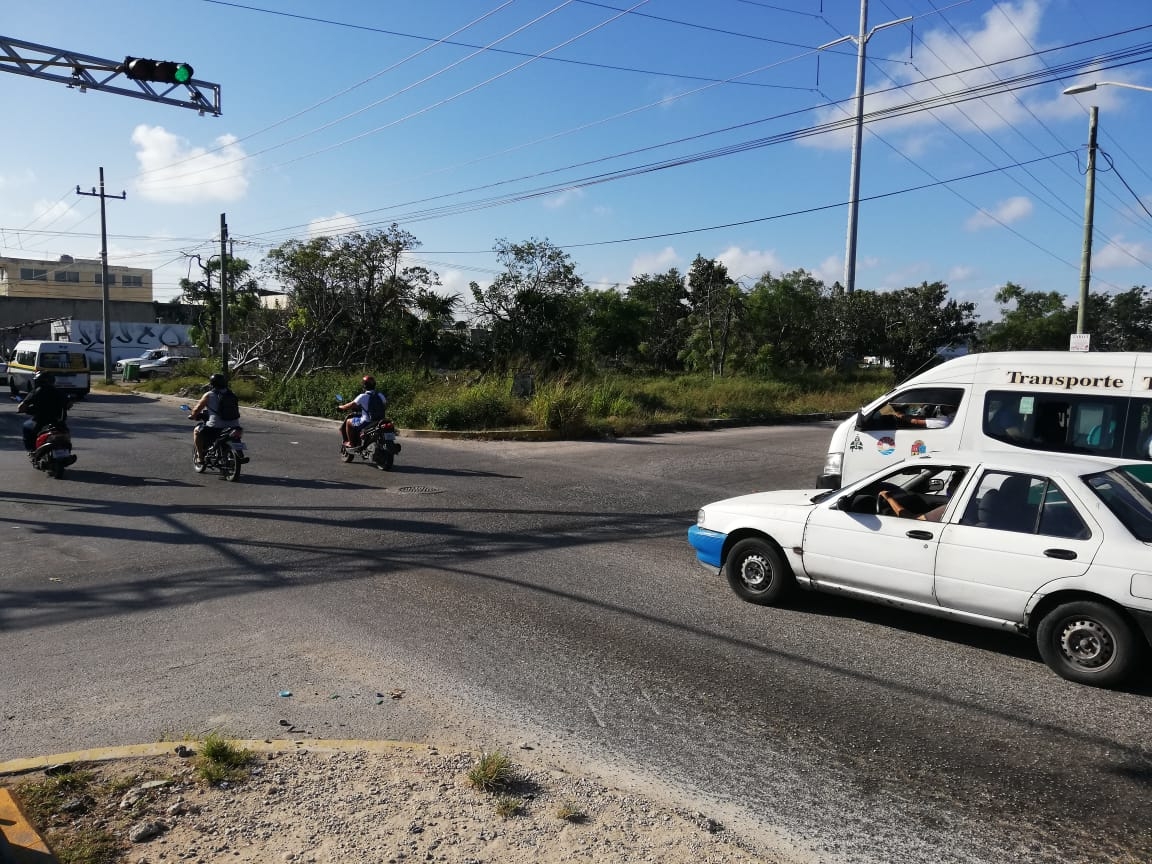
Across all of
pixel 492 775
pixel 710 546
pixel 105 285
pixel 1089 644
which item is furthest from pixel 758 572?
pixel 105 285

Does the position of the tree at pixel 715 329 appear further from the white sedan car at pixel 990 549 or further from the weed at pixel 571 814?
the weed at pixel 571 814

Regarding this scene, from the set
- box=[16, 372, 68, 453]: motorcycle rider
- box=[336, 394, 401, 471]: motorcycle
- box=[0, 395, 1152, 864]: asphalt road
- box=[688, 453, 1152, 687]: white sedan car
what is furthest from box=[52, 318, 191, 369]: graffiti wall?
box=[688, 453, 1152, 687]: white sedan car

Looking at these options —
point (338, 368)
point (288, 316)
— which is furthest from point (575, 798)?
Result: point (288, 316)

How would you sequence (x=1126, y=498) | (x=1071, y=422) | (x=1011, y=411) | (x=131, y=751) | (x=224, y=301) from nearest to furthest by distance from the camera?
(x=131, y=751)
(x=1126, y=498)
(x=1071, y=422)
(x=1011, y=411)
(x=224, y=301)

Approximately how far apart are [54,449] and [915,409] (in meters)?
12.4

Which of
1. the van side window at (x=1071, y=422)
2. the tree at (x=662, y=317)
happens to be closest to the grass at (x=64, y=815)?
the van side window at (x=1071, y=422)

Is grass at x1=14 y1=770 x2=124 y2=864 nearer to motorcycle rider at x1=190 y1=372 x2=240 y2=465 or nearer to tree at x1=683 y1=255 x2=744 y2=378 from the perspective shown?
motorcycle rider at x1=190 y1=372 x2=240 y2=465

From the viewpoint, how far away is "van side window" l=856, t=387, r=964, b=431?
1079cm

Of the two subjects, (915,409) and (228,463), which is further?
(228,463)

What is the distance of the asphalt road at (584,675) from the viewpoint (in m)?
3.98

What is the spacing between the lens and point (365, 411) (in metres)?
15.4

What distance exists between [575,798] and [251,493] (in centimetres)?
964

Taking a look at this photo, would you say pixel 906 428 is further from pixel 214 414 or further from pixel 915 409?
pixel 214 414

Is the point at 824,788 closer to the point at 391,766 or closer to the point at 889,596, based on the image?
the point at 391,766
